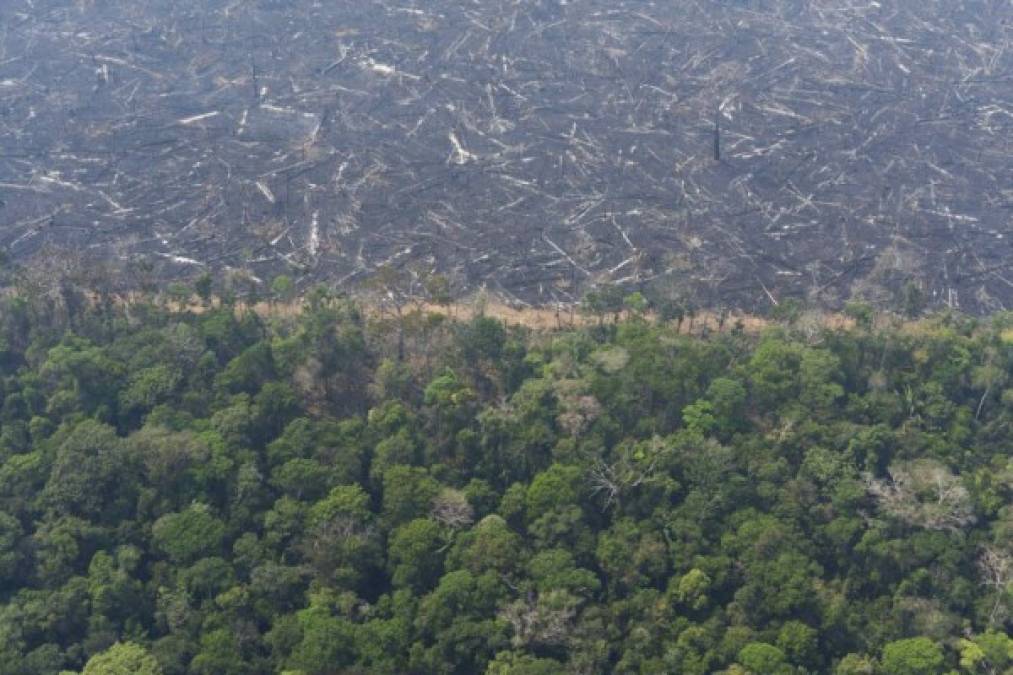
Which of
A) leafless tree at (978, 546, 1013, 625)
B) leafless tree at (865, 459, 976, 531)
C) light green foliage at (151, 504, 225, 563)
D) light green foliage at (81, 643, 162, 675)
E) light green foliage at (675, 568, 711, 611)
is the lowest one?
light green foliage at (81, 643, 162, 675)

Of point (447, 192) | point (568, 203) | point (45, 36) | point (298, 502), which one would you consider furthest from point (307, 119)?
point (298, 502)

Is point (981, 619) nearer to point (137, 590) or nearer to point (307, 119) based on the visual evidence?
point (137, 590)

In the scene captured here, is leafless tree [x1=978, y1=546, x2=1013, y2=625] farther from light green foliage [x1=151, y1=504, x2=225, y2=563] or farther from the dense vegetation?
light green foliage [x1=151, y1=504, x2=225, y2=563]

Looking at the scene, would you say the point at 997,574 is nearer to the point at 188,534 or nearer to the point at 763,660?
the point at 763,660

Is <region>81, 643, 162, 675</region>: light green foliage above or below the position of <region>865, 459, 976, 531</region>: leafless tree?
below

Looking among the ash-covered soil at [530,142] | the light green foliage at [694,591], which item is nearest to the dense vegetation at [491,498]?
the light green foliage at [694,591]

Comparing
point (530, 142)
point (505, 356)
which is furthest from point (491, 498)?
point (530, 142)

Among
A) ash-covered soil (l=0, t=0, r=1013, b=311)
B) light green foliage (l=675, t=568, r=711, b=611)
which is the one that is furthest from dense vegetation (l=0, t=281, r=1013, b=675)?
ash-covered soil (l=0, t=0, r=1013, b=311)

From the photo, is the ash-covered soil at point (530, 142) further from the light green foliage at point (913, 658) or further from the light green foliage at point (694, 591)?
the light green foliage at point (913, 658)
